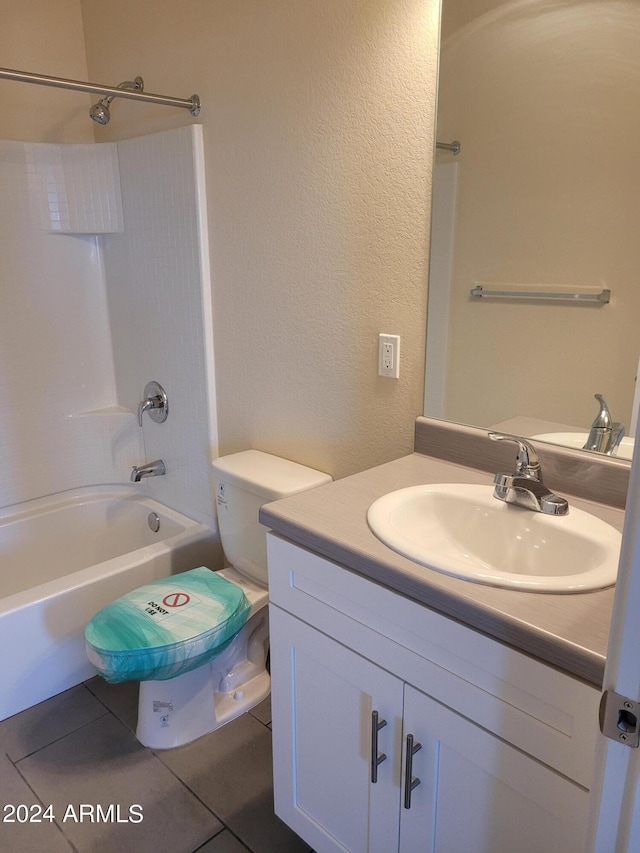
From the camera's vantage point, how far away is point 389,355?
5.35 feet

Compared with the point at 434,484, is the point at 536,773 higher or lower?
lower

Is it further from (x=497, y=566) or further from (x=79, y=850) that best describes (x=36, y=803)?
(x=497, y=566)

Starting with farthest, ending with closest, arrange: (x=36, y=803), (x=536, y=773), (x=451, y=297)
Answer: (x=36, y=803) → (x=451, y=297) → (x=536, y=773)

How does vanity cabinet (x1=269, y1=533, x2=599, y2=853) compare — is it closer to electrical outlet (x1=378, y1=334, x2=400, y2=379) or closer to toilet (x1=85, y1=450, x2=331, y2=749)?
toilet (x1=85, y1=450, x2=331, y2=749)

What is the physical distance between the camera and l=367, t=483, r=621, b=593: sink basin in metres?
1.00

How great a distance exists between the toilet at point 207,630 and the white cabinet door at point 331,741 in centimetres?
38

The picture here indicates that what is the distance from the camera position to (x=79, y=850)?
1518 millimetres

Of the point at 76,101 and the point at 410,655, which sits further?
the point at 76,101

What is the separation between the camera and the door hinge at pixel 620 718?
565mm

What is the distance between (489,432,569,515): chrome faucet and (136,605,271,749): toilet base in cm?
100

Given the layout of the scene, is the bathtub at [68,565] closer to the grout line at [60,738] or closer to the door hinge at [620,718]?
the grout line at [60,738]

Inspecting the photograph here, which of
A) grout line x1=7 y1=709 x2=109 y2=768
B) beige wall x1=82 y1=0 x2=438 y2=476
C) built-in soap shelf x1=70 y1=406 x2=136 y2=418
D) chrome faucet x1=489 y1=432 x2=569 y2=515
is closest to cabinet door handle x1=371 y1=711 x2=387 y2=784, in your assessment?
chrome faucet x1=489 y1=432 x2=569 y2=515

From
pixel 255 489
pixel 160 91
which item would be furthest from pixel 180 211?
pixel 255 489

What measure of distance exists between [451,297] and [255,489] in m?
0.79
